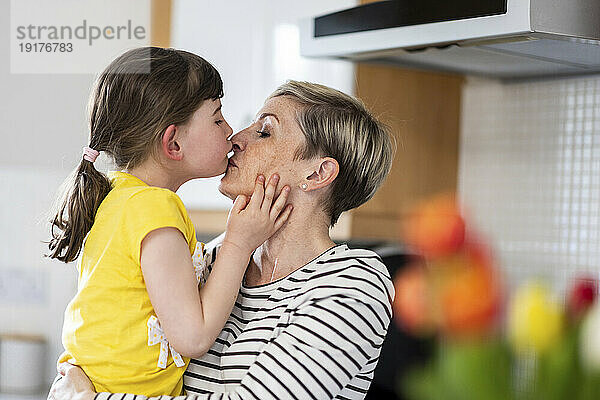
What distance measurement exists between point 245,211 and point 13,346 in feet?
1.84

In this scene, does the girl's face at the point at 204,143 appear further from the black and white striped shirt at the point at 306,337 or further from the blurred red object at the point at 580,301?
the blurred red object at the point at 580,301

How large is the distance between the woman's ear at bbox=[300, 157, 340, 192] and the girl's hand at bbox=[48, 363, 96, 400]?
0.36 m

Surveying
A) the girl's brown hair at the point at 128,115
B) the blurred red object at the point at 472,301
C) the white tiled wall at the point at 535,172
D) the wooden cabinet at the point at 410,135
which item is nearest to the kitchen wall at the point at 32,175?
the girl's brown hair at the point at 128,115

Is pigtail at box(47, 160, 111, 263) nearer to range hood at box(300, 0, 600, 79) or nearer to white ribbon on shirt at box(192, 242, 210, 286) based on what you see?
white ribbon on shirt at box(192, 242, 210, 286)

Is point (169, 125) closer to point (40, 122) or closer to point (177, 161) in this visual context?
point (177, 161)

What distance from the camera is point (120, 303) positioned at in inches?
35.4

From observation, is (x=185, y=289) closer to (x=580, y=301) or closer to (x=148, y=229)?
(x=148, y=229)

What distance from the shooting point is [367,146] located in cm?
101

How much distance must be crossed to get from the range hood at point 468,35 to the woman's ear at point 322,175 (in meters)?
0.37

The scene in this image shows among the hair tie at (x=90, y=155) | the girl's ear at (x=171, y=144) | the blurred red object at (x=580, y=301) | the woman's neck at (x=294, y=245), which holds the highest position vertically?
the girl's ear at (x=171, y=144)

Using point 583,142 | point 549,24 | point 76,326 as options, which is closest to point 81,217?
point 76,326

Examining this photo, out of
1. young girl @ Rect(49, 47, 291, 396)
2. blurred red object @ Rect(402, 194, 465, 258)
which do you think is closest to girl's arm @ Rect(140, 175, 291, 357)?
young girl @ Rect(49, 47, 291, 396)

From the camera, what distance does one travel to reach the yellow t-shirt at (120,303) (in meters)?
0.89

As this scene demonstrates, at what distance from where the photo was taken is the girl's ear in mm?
945
